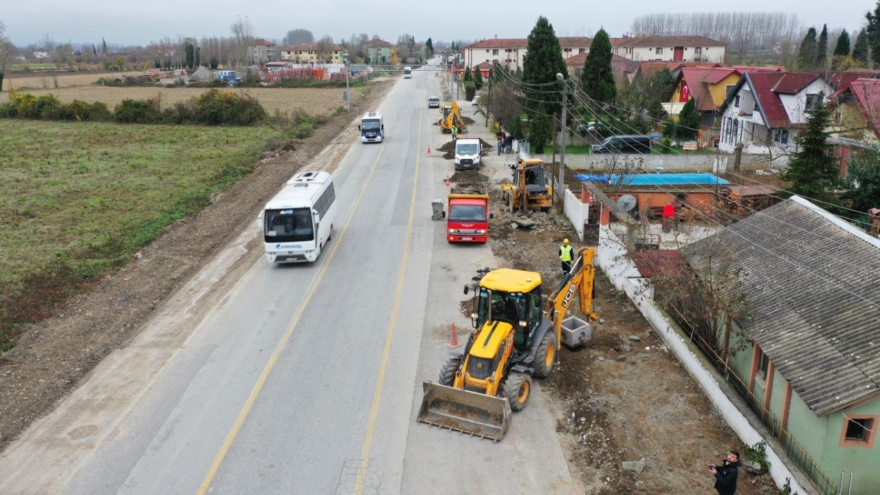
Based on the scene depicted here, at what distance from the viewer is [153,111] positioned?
65562 mm

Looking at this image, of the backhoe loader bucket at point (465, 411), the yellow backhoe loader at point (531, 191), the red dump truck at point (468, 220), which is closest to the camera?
the backhoe loader bucket at point (465, 411)

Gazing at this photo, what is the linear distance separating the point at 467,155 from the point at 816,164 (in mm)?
18968

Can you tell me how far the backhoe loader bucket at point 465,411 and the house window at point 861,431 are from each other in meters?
5.80

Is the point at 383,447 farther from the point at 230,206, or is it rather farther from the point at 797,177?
the point at 797,177

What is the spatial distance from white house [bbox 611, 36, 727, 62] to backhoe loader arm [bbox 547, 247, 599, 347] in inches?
4010

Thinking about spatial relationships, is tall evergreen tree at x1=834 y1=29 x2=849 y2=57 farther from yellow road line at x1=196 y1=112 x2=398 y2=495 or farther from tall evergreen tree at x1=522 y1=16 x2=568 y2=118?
yellow road line at x1=196 y1=112 x2=398 y2=495

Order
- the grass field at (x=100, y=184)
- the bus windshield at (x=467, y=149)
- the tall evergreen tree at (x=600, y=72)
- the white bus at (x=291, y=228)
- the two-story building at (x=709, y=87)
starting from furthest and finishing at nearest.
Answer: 1. the two-story building at (x=709, y=87)
2. the tall evergreen tree at (x=600, y=72)
3. the bus windshield at (x=467, y=149)
4. the grass field at (x=100, y=184)
5. the white bus at (x=291, y=228)

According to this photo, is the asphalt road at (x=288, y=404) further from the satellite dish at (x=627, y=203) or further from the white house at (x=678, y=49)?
the white house at (x=678, y=49)

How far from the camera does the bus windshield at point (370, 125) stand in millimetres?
51000

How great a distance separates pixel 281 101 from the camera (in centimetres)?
8925

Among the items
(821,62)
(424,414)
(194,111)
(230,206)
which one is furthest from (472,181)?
(821,62)

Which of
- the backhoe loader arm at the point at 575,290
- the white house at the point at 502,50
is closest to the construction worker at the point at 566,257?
the backhoe loader arm at the point at 575,290

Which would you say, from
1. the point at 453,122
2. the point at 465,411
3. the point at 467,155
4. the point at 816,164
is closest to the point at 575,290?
the point at 465,411

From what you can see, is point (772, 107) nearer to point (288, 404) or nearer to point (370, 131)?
point (370, 131)
